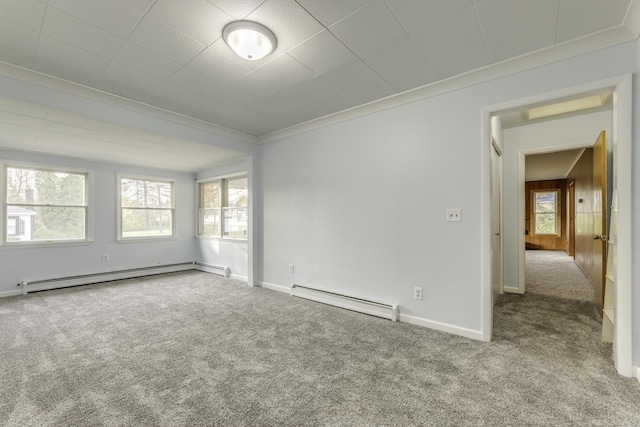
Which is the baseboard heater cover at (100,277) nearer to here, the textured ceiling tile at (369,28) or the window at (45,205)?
the window at (45,205)

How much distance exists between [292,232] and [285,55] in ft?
8.13

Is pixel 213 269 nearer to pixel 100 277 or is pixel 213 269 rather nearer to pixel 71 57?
pixel 100 277

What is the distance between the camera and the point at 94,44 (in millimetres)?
2094

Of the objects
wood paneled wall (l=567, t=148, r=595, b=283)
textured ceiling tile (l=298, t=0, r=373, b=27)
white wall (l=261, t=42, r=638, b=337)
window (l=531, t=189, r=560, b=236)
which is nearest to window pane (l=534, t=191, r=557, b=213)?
window (l=531, t=189, r=560, b=236)

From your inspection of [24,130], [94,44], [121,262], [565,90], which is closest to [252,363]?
[94,44]

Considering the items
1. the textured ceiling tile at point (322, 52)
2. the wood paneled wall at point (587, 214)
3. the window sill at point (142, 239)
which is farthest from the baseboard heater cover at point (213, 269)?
the wood paneled wall at point (587, 214)

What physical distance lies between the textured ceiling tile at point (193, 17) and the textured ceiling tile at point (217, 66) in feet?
0.74

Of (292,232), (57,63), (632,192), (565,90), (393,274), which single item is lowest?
(393,274)

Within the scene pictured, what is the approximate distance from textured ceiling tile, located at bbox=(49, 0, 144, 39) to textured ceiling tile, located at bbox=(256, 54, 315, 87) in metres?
0.96

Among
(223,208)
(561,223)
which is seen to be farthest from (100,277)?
(561,223)

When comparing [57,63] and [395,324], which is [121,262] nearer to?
[57,63]

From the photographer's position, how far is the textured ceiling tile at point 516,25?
1751 mm

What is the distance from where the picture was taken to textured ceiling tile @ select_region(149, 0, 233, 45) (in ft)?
5.68

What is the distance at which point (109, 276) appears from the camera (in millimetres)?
5016
